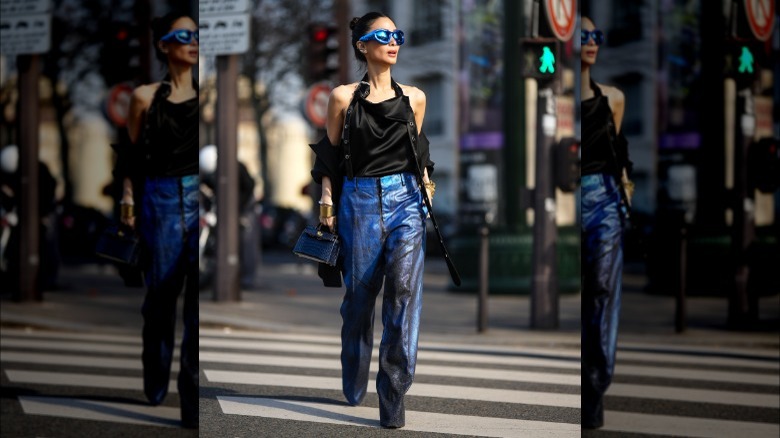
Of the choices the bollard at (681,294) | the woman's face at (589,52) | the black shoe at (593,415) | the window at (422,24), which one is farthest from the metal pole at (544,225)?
the woman's face at (589,52)

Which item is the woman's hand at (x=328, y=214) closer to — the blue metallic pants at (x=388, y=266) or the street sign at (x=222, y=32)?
the blue metallic pants at (x=388, y=266)

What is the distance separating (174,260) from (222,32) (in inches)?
27.9

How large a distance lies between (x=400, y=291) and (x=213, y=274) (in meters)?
7.37

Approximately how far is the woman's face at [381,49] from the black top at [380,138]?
3.8 inches

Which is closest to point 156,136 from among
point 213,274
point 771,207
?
point 213,274

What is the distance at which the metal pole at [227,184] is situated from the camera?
9.60m

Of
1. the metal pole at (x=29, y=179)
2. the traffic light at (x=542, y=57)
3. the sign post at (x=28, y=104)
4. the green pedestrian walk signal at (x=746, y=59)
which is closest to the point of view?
the traffic light at (x=542, y=57)

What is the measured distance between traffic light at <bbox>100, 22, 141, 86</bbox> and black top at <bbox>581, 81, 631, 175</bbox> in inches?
55.7

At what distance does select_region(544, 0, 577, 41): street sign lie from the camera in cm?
371

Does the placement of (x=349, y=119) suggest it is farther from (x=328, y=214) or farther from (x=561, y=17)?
(x=561, y=17)

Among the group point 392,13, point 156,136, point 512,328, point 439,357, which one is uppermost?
point 392,13

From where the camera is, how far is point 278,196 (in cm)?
4594

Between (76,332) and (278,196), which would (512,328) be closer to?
(76,332)

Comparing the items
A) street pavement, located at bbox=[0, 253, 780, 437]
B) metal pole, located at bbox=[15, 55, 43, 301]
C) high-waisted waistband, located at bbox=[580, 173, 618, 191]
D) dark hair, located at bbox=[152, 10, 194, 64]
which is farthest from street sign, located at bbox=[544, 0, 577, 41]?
metal pole, located at bbox=[15, 55, 43, 301]
